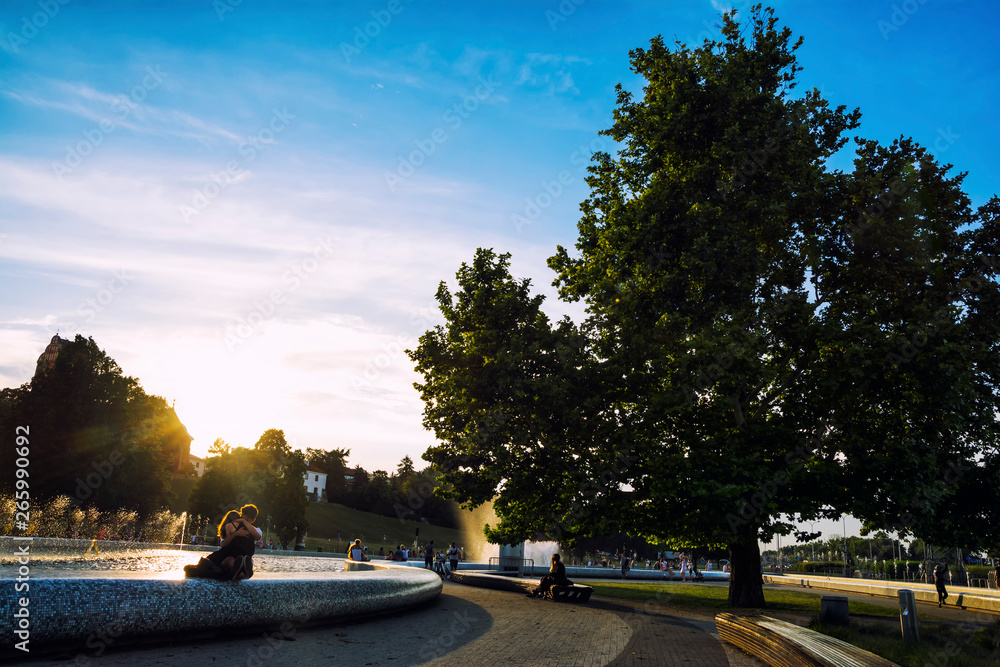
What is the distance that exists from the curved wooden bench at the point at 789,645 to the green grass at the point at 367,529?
82.1 m

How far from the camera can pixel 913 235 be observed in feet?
62.4

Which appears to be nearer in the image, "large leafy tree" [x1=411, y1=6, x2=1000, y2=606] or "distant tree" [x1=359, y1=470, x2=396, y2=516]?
"large leafy tree" [x1=411, y1=6, x2=1000, y2=606]

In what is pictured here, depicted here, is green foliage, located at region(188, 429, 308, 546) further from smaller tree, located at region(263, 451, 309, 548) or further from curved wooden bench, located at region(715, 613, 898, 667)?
curved wooden bench, located at region(715, 613, 898, 667)

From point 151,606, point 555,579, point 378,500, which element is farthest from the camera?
point 378,500

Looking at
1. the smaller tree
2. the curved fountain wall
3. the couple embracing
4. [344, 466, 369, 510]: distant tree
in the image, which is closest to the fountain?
the curved fountain wall

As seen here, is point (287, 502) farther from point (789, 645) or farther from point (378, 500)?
point (789, 645)

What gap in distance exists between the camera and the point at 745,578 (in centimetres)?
1983

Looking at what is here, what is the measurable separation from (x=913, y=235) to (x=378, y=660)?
62.0ft

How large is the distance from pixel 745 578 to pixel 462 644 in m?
13.2

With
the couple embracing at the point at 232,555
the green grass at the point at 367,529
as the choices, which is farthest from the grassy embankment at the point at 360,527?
the couple embracing at the point at 232,555

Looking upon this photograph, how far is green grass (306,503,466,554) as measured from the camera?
97.8 m

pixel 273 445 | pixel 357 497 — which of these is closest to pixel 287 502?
pixel 273 445

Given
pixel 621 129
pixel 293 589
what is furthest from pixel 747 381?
pixel 293 589

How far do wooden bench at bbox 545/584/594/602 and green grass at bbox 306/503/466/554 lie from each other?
72592mm
